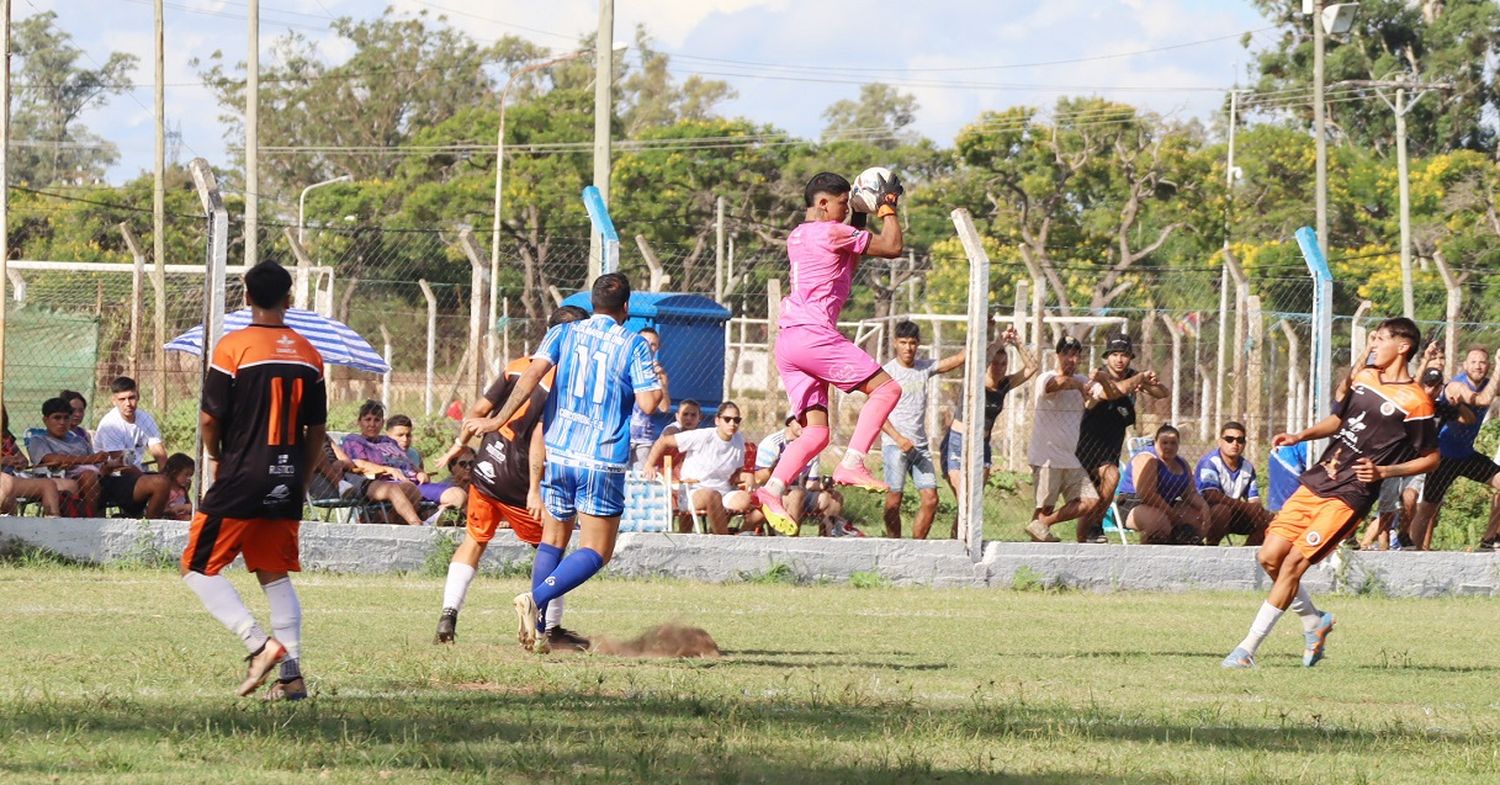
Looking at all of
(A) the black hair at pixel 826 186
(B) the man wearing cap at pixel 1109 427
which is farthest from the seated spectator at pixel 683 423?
(A) the black hair at pixel 826 186

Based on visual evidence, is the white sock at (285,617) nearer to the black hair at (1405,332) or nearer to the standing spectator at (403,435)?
the black hair at (1405,332)

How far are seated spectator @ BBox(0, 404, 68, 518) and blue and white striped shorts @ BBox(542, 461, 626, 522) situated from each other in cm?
574

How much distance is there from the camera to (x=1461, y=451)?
54.2 feet

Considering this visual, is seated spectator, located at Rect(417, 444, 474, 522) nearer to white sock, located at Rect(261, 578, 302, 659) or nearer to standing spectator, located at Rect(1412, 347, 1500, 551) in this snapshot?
white sock, located at Rect(261, 578, 302, 659)

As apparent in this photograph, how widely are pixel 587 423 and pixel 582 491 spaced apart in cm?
34

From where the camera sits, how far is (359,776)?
5.85 m

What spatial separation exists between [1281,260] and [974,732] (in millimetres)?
42663

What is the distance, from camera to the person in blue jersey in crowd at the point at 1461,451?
53.8 feet

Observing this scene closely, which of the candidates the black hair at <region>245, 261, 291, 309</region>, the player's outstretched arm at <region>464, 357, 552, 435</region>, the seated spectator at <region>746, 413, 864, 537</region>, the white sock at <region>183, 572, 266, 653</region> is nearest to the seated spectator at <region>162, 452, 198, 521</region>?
the seated spectator at <region>746, 413, 864, 537</region>

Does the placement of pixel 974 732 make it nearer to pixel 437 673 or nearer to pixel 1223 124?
pixel 437 673

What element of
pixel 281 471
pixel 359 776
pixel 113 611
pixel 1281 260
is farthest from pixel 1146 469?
pixel 1281 260

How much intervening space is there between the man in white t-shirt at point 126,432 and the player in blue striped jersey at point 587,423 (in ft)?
21.6

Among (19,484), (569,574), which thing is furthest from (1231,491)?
(19,484)

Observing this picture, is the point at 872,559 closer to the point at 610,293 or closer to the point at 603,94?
the point at 610,293
